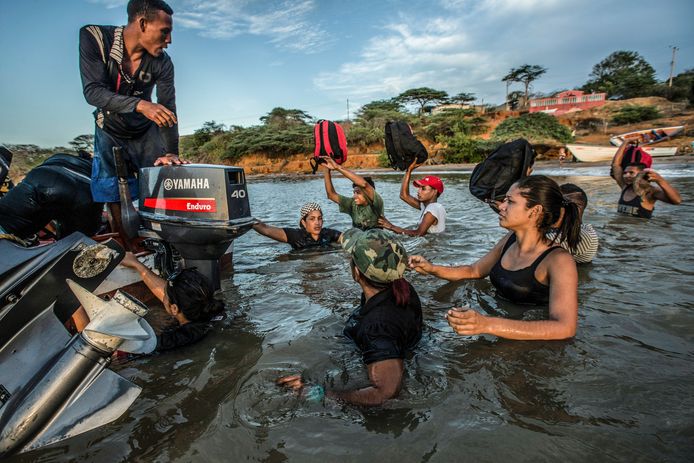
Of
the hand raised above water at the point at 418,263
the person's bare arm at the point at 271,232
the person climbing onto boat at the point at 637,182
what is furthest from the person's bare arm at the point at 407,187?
the person climbing onto boat at the point at 637,182

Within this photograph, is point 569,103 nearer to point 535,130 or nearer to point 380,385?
point 535,130

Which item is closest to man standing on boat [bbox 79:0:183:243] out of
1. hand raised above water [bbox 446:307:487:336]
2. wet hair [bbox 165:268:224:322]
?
wet hair [bbox 165:268:224:322]

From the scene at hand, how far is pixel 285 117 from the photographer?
46.5m

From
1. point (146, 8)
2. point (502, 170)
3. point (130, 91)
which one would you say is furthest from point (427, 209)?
point (146, 8)

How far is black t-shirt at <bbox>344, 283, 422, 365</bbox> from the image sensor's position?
2.24 metres

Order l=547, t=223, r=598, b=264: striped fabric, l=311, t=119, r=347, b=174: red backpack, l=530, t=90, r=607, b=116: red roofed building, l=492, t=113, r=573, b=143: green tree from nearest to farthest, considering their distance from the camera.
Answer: l=547, t=223, r=598, b=264: striped fabric < l=311, t=119, r=347, b=174: red backpack < l=492, t=113, r=573, b=143: green tree < l=530, t=90, r=607, b=116: red roofed building

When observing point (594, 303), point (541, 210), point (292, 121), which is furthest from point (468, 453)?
point (292, 121)

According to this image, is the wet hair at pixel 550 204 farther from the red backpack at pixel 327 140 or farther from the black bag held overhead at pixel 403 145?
the black bag held overhead at pixel 403 145

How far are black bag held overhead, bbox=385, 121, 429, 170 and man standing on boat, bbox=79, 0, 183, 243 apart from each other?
3598 millimetres

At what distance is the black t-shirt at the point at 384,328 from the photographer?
224 cm

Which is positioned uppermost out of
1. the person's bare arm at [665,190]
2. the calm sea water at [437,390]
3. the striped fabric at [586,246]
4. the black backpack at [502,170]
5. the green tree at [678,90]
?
the green tree at [678,90]

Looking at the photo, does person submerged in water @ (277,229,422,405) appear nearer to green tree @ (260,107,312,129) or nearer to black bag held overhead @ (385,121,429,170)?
black bag held overhead @ (385,121,429,170)

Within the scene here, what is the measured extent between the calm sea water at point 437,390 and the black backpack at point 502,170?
1104 mm

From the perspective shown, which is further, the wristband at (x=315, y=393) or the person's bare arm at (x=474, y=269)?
the person's bare arm at (x=474, y=269)
